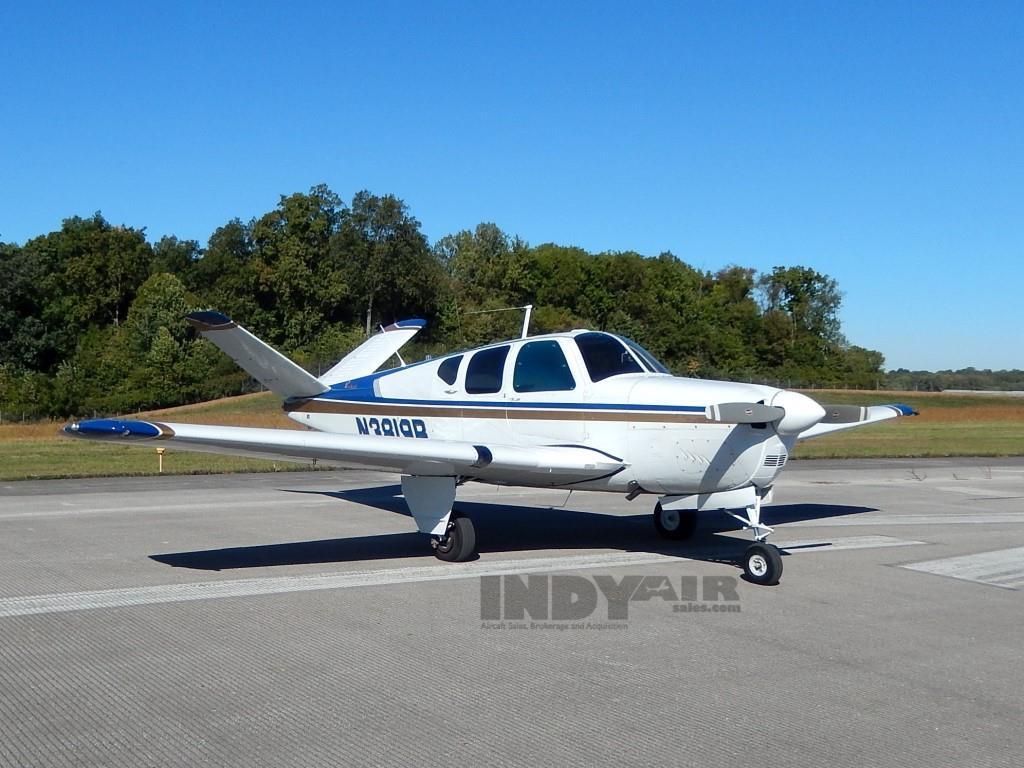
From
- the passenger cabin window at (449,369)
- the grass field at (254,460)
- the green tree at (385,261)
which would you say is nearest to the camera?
the passenger cabin window at (449,369)

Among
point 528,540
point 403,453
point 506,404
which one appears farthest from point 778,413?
point 528,540

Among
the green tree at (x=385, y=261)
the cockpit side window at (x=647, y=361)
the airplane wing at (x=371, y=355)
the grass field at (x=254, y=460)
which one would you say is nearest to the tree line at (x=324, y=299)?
the green tree at (x=385, y=261)

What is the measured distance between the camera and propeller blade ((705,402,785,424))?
8.10 metres

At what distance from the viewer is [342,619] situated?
275 inches

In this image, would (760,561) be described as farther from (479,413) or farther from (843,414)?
(479,413)

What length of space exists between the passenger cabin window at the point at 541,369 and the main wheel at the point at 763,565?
2.44 m

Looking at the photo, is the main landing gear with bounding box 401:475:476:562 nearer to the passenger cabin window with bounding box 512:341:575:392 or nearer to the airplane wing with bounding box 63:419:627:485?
the airplane wing with bounding box 63:419:627:485

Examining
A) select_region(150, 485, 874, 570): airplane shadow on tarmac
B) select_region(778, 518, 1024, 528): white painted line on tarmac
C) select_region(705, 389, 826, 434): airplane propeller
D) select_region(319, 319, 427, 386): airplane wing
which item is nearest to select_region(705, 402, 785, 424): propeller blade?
select_region(705, 389, 826, 434): airplane propeller

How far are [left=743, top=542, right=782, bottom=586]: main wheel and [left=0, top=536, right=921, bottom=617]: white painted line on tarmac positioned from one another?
114cm

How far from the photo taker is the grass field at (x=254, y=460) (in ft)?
67.8

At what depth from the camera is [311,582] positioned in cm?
833

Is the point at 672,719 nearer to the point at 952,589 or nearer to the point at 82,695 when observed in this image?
the point at 82,695

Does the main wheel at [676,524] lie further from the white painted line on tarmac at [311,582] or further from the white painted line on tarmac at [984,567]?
the white painted line on tarmac at [984,567]

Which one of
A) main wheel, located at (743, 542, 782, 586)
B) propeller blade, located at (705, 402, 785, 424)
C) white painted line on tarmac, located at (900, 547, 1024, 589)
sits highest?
propeller blade, located at (705, 402, 785, 424)
